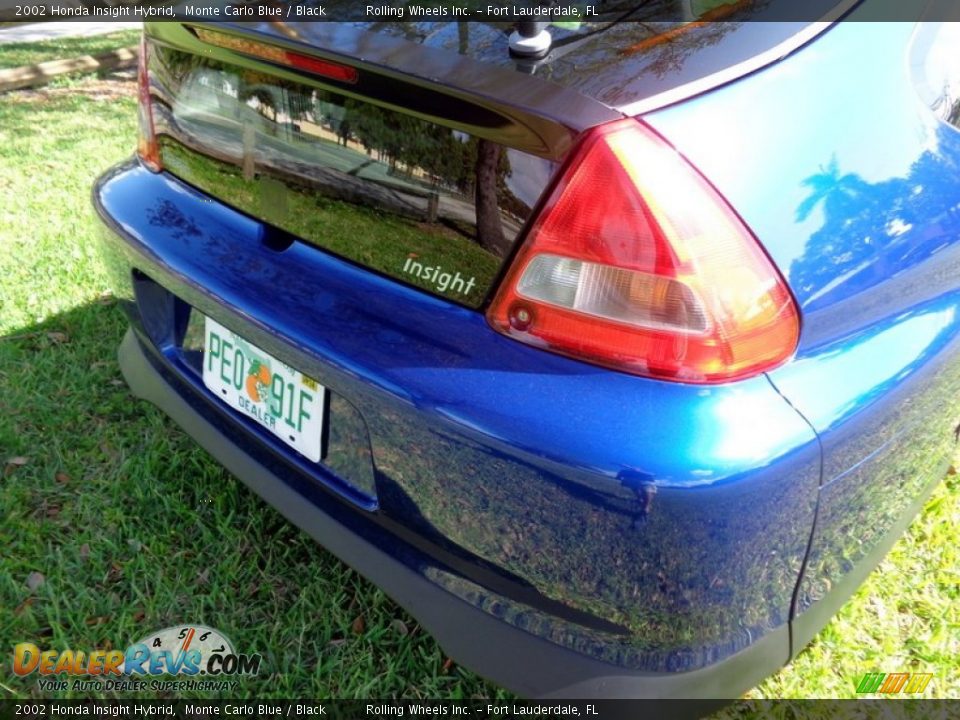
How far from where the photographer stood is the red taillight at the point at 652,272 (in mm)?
1235

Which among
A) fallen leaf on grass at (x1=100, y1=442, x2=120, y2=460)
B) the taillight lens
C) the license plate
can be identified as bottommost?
fallen leaf on grass at (x1=100, y1=442, x2=120, y2=460)

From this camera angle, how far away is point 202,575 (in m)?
2.06

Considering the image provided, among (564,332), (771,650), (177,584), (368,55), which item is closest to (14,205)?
(177,584)

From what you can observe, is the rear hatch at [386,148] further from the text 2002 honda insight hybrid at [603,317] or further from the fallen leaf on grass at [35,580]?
the fallen leaf on grass at [35,580]

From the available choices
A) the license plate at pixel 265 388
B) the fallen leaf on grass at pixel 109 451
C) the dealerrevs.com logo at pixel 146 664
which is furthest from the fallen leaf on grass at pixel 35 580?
the license plate at pixel 265 388

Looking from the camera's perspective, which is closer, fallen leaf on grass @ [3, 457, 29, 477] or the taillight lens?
the taillight lens

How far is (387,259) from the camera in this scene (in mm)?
1481

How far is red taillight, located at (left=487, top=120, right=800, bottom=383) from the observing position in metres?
1.24

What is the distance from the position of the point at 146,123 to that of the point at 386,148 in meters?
0.99

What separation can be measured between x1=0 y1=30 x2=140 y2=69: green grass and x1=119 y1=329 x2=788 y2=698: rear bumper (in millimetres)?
6973

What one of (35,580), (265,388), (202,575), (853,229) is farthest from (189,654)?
(853,229)

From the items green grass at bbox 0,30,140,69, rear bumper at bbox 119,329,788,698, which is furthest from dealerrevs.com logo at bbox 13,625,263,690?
green grass at bbox 0,30,140,69

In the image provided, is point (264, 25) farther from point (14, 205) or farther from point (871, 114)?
point (14, 205)

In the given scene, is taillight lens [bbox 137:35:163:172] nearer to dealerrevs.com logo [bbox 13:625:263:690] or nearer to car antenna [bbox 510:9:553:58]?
car antenna [bbox 510:9:553:58]
